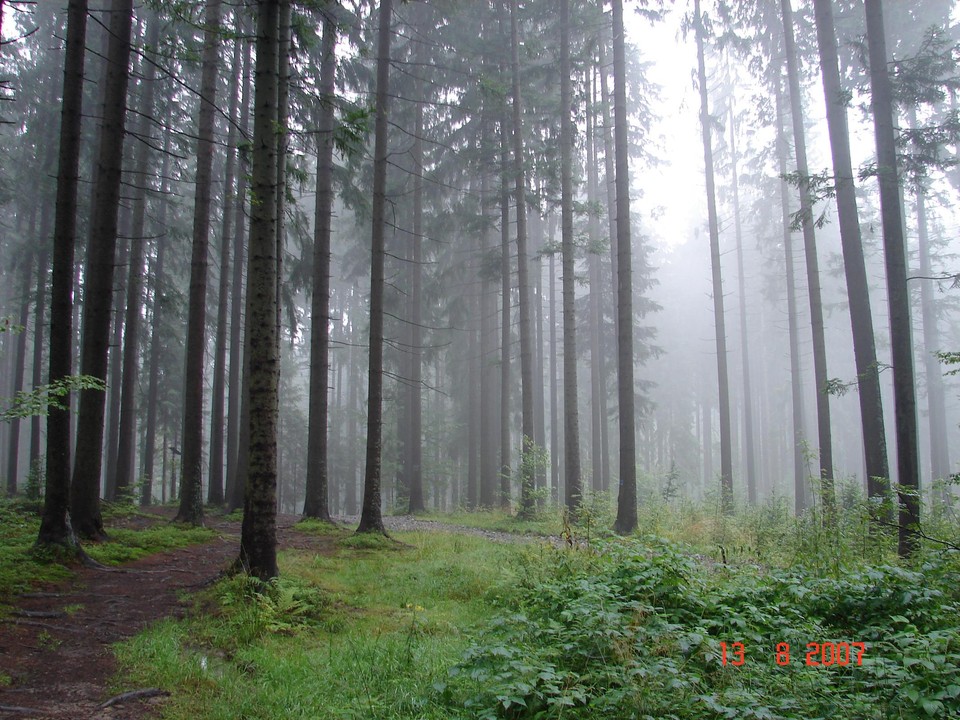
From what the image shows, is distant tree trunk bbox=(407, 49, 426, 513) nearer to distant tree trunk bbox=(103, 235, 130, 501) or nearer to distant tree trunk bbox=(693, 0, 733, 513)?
distant tree trunk bbox=(103, 235, 130, 501)

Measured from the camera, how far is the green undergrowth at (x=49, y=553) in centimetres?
714

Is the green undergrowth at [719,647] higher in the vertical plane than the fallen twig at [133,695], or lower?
higher

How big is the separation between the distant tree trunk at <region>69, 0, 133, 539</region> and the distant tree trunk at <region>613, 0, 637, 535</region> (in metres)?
10.1

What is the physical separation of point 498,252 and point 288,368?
24.6m

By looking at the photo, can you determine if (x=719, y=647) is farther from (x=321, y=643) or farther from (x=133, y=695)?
(x=133, y=695)

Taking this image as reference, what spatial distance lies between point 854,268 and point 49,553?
1482 cm

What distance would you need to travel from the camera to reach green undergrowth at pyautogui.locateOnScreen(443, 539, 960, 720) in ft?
11.1

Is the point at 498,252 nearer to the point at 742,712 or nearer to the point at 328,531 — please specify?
the point at 328,531

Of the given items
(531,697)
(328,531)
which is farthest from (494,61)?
(531,697)

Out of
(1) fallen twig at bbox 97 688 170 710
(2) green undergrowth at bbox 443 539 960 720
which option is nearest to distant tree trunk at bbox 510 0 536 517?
(2) green undergrowth at bbox 443 539 960 720

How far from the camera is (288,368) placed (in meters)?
41.0

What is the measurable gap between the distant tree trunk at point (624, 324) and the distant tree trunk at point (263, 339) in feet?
27.5
